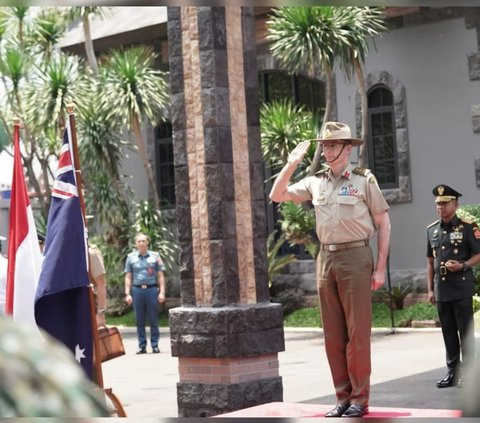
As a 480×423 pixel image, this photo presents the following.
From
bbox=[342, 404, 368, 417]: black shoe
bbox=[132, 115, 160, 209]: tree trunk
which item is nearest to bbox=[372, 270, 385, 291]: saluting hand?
bbox=[342, 404, 368, 417]: black shoe

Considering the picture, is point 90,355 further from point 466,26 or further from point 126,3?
point 466,26

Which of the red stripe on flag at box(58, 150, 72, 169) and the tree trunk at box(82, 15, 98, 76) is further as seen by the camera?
the tree trunk at box(82, 15, 98, 76)

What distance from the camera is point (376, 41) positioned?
1883 cm

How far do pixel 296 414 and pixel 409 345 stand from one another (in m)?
7.36

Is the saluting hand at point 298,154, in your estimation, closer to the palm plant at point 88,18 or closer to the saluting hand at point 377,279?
the saluting hand at point 377,279

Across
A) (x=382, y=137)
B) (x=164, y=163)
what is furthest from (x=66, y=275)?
(x=164, y=163)

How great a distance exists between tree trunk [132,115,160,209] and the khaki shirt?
14.1m

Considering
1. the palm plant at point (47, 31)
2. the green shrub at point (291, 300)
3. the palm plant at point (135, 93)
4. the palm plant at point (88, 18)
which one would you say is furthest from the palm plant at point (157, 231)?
the palm plant at point (47, 31)

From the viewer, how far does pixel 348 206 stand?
681 cm

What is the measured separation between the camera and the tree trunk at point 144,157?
2086cm

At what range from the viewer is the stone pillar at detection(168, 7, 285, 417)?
8.37 m

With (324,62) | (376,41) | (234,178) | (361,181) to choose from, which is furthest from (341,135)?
(376,41)

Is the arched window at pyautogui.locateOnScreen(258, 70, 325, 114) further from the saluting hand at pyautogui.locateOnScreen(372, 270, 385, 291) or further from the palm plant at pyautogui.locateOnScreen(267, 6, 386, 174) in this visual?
the saluting hand at pyautogui.locateOnScreen(372, 270, 385, 291)

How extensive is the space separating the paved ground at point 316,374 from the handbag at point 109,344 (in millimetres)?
562
